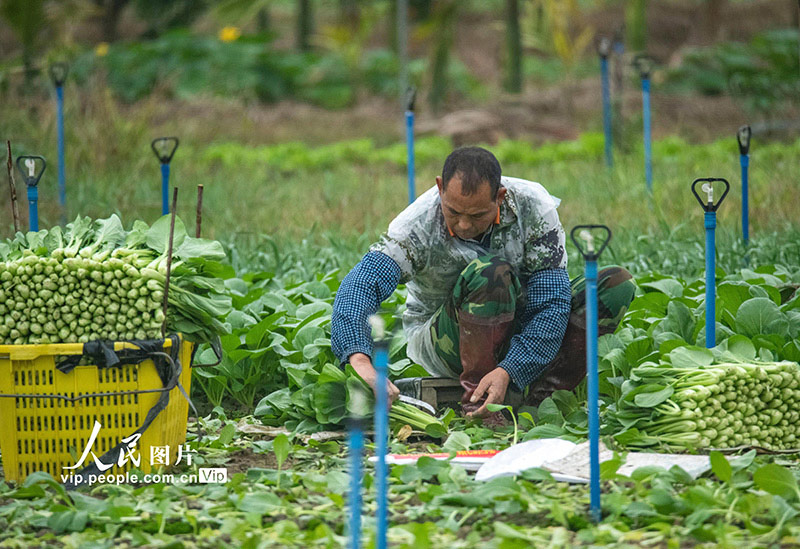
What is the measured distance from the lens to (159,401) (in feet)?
8.14

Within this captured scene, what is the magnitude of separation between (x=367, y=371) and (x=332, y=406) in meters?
0.25

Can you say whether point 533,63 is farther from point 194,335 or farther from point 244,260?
point 194,335

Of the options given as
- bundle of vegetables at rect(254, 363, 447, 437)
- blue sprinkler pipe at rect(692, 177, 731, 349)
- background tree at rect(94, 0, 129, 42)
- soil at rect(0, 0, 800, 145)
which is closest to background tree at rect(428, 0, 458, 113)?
soil at rect(0, 0, 800, 145)

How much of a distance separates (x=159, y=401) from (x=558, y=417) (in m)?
1.17

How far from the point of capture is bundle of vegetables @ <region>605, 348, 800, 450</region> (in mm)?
2570

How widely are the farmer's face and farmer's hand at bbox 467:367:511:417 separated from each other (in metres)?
0.43

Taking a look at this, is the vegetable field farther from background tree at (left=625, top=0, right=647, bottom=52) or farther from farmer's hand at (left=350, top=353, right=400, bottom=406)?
background tree at (left=625, top=0, right=647, bottom=52)

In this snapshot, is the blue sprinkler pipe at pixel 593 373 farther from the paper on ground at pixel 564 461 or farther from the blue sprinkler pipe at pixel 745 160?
the blue sprinkler pipe at pixel 745 160

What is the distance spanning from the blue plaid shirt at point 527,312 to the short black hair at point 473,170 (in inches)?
13.5

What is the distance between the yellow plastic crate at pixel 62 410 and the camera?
95.5 inches

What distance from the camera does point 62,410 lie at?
2.45m

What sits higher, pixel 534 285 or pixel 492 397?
pixel 534 285

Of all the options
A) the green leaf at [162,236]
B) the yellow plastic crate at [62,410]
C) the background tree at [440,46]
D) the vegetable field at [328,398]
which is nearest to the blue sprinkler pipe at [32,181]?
the vegetable field at [328,398]

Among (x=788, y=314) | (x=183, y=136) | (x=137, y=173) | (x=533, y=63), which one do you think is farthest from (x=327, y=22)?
(x=788, y=314)
